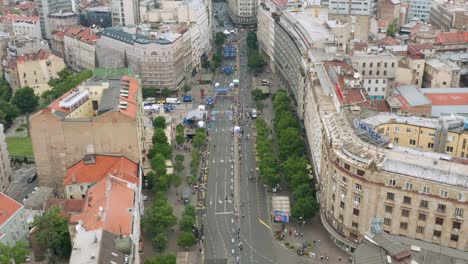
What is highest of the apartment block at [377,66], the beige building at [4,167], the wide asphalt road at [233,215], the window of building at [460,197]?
the apartment block at [377,66]

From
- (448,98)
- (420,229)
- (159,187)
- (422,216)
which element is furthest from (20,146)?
(448,98)

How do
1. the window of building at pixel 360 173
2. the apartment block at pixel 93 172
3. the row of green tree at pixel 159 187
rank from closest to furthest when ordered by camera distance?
the window of building at pixel 360 173 < the row of green tree at pixel 159 187 < the apartment block at pixel 93 172

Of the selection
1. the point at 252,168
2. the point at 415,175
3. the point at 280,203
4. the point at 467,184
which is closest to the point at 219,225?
the point at 280,203

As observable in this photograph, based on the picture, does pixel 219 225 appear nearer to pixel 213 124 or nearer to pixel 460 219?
pixel 460 219

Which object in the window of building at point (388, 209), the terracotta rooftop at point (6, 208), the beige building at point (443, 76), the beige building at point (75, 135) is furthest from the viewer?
the beige building at point (443, 76)

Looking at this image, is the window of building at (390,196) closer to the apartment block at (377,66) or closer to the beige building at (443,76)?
the apartment block at (377,66)

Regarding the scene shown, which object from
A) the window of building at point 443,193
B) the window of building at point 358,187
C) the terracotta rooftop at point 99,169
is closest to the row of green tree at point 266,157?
the window of building at point 358,187
